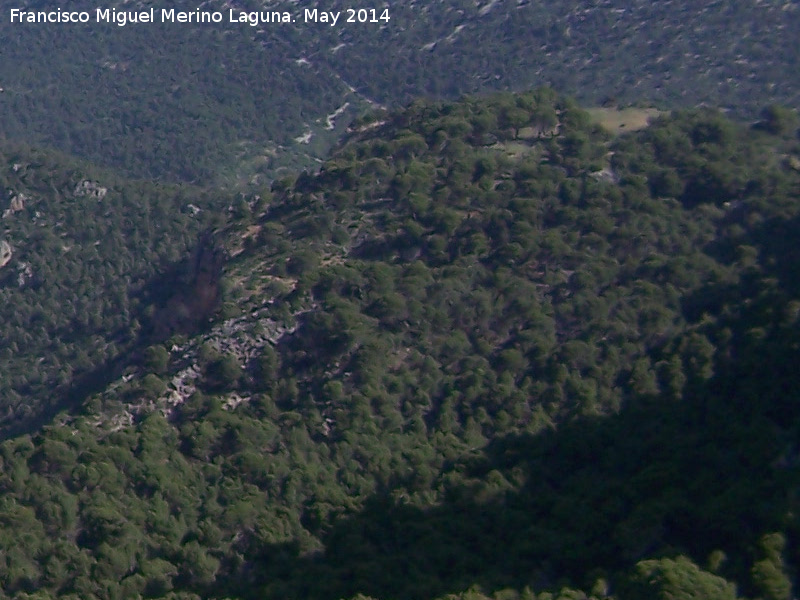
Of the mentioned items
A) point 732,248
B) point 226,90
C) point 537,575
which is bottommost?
point 537,575

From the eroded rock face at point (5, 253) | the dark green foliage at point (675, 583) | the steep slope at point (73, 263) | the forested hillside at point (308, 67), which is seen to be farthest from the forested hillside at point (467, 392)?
the forested hillside at point (308, 67)

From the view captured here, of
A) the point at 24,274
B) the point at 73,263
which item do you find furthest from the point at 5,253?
the point at 73,263

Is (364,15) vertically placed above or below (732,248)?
above

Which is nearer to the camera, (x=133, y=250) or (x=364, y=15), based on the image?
(x=133, y=250)

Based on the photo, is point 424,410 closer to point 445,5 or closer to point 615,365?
point 615,365

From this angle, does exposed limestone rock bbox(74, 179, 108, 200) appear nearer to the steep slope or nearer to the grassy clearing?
the steep slope

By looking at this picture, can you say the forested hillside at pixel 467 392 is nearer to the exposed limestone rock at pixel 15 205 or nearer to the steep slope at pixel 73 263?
the steep slope at pixel 73 263

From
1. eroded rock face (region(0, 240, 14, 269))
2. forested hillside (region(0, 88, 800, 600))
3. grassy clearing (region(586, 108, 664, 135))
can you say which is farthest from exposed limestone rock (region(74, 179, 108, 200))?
grassy clearing (region(586, 108, 664, 135))

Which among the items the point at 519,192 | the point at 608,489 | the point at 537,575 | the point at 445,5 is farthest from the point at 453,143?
the point at 445,5
